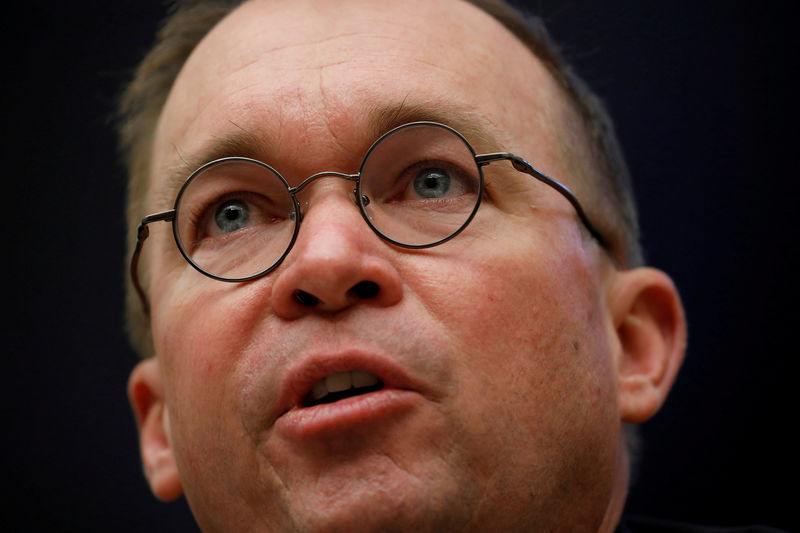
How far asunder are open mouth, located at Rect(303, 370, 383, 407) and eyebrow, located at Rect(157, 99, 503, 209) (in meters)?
0.40

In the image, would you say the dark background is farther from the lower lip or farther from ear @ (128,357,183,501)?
the lower lip

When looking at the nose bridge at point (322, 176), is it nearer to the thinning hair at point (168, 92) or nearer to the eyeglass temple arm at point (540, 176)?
the eyeglass temple arm at point (540, 176)

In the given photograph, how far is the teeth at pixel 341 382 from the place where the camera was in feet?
3.97

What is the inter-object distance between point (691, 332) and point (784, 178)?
49 centimetres

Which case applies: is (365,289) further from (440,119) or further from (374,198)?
(440,119)

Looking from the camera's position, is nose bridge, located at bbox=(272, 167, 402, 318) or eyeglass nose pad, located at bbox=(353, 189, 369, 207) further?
eyeglass nose pad, located at bbox=(353, 189, 369, 207)

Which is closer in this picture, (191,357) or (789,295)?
(191,357)

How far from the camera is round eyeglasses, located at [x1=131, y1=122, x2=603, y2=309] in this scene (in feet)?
4.30

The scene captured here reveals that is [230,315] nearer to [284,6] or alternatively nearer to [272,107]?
[272,107]

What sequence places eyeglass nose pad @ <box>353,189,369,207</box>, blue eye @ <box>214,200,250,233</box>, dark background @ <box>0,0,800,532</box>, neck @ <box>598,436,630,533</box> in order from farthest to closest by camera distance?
dark background @ <box>0,0,800,532</box>
neck @ <box>598,436,630,533</box>
blue eye @ <box>214,200,250,233</box>
eyeglass nose pad @ <box>353,189,369,207</box>

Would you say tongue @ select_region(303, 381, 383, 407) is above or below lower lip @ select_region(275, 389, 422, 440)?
below

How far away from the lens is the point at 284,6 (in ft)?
5.15

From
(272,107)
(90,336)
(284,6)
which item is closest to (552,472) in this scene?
(272,107)

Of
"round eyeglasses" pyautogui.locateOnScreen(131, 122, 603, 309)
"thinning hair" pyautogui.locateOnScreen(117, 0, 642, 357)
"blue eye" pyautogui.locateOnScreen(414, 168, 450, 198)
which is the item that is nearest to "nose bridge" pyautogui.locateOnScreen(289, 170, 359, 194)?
"round eyeglasses" pyautogui.locateOnScreen(131, 122, 603, 309)
